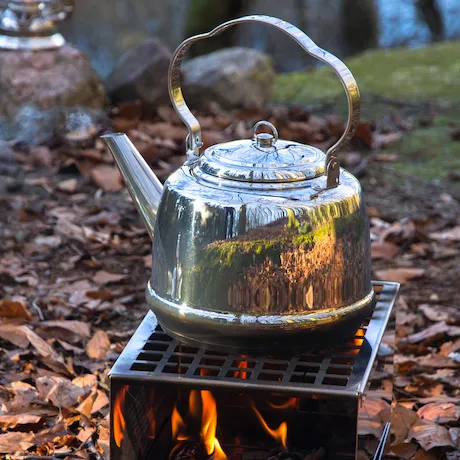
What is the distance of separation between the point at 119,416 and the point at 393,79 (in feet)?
13.8

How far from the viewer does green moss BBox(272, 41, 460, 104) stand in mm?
5031

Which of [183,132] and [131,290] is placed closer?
[131,290]

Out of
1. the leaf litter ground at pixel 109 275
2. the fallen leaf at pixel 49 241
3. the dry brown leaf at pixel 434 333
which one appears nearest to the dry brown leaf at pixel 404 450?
the leaf litter ground at pixel 109 275

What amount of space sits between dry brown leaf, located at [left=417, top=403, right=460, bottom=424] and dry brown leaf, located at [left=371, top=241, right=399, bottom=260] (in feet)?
3.32

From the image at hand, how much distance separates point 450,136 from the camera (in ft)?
14.3

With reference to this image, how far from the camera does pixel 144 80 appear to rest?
4.46 m

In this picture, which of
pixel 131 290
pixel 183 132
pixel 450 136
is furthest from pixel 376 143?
pixel 131 290

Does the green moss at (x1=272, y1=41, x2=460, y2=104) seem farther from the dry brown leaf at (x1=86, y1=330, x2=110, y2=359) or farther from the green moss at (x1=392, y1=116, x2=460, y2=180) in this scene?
the dry brown leaf at (x1=86, y1=330, x2=110, y2=359)

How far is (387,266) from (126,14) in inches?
350

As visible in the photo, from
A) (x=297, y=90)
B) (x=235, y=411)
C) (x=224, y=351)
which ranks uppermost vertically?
(x=224, y=351)

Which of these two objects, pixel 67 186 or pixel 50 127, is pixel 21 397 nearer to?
pixel 67 186

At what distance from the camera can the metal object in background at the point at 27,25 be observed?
4.23 meters

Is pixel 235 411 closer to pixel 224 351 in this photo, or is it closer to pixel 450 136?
pixel 224 351

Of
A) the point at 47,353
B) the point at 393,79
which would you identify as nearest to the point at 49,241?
the point at 47,353
